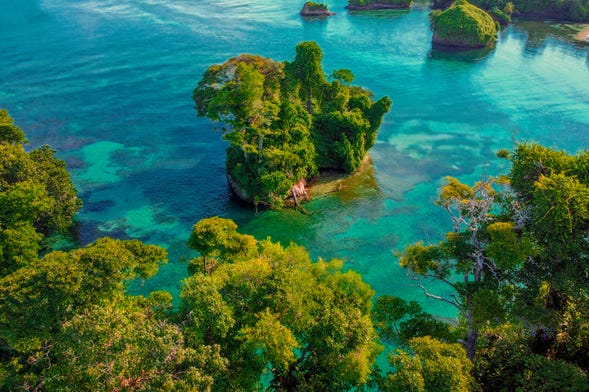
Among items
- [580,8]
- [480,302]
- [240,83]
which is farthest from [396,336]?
[580,8]

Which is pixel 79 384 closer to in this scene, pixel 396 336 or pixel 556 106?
pixel 396 336

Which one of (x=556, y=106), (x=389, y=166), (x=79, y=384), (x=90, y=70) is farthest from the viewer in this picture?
(x=90, y=70)

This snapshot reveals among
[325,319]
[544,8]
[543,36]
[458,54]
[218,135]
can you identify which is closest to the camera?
[325,319]

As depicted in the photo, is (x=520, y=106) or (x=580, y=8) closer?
(x=520, y=106)

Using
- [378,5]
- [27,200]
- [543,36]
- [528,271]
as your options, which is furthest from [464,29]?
[27,200]

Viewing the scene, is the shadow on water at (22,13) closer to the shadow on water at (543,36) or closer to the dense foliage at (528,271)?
the shadow on water at (543,36)

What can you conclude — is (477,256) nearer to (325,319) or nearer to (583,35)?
(325,319)

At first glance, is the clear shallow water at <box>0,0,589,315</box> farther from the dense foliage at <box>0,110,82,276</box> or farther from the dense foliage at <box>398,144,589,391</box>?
the dense foliage at <box>398,144,589,391</box>
